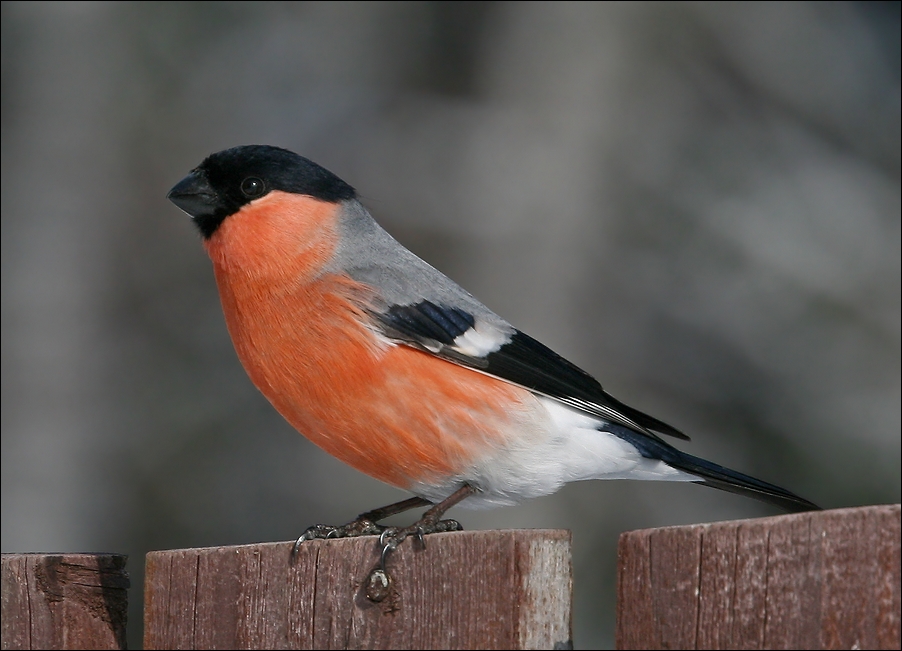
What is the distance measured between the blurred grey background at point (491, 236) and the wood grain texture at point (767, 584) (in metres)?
3.99

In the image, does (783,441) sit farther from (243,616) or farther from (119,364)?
(243,616)

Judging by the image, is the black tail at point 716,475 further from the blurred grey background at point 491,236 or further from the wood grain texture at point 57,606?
the blurred grey background at point 491,236

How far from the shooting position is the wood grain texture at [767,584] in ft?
5.78

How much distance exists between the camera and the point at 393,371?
10.6ft

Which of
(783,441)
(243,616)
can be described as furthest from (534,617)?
(783,441)

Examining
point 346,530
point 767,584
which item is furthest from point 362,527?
point 767,584

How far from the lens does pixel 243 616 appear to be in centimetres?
219

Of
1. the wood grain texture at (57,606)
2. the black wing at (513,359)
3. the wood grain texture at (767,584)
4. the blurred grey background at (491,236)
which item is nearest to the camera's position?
the wood grain texture at (767,584)

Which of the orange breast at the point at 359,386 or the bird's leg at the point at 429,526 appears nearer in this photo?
the bird's leg at the point at 429,526

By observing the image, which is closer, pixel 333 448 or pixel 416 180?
pixel 333 448

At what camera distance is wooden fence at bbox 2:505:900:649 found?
5.84 ft

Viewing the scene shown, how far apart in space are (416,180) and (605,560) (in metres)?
2.77

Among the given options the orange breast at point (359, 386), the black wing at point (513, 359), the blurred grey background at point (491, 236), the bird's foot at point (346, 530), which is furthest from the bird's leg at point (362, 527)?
the blurred grey background at point (491, 236)

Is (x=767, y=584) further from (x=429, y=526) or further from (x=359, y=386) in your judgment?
(x=359, y=386)
